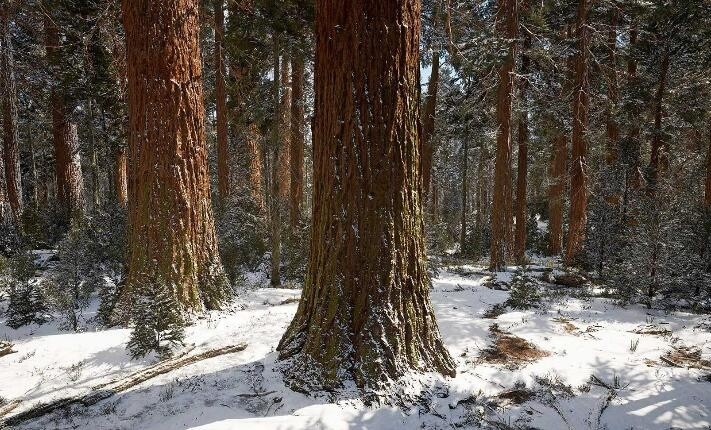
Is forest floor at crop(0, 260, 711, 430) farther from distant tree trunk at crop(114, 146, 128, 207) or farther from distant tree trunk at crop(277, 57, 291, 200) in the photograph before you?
distant tree trunk at crop(114, 146, 128, 207)

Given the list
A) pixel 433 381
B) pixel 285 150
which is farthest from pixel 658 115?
pixel 433 381

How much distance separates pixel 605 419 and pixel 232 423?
2.95m

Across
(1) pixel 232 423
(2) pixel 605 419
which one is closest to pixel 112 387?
(1) pixel 232 423

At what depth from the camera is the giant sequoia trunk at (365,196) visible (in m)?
3.06

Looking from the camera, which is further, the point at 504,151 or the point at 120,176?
the point at 120,176

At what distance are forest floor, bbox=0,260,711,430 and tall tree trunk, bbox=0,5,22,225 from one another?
857cm

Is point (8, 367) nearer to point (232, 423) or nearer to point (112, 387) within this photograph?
point (112, 387)

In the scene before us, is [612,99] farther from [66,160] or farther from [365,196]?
[66,160]

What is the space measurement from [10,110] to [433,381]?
14179 mm

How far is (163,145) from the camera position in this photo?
16.1 ft

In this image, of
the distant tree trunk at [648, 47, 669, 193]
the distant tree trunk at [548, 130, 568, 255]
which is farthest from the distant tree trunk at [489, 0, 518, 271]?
the distant tree trunk at [548, 130, 568, 255]

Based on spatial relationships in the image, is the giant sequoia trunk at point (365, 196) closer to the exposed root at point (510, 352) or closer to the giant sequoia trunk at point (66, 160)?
the exposed root at point (510, 352)

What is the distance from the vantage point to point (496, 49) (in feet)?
32.9

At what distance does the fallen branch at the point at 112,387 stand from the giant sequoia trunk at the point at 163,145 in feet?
4.41
